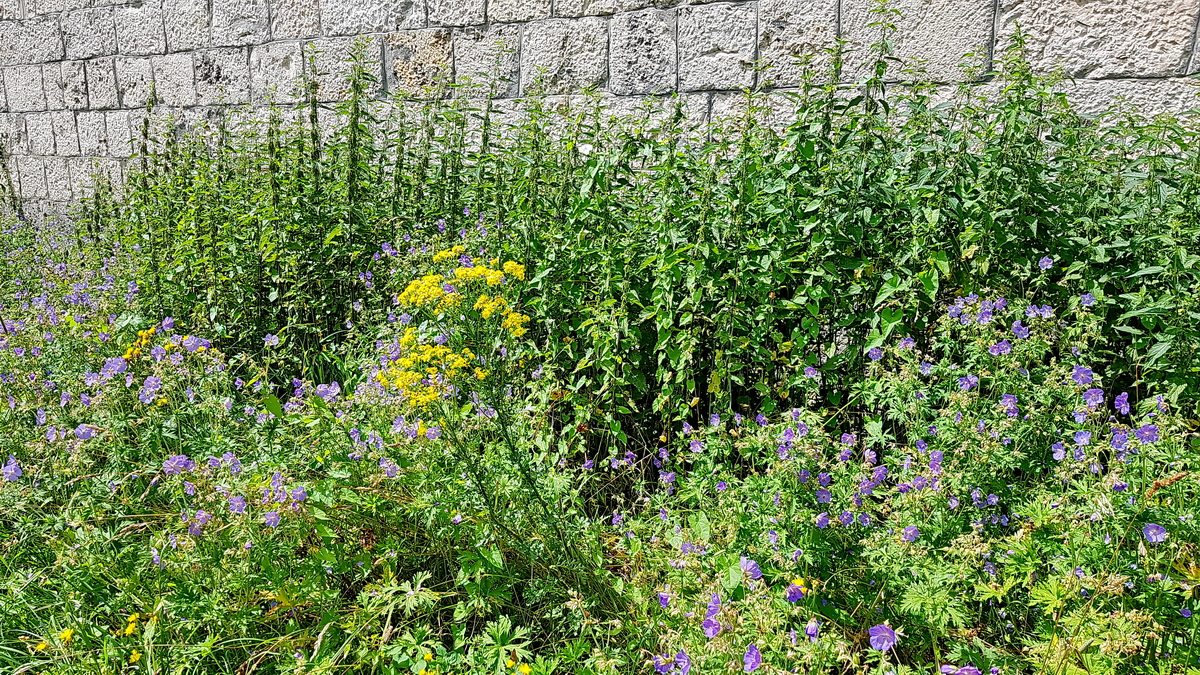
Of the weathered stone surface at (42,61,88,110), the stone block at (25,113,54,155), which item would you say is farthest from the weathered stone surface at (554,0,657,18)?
the stone block at (25,113,54,155)

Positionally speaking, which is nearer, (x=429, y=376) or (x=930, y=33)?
(x=429, y=376)

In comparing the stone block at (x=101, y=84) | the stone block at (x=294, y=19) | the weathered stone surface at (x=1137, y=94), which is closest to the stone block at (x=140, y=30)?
the stone block at (x=101, y=84)

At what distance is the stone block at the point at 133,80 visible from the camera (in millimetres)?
6516

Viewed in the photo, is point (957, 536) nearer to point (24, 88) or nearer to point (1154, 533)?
point (1154, 533)

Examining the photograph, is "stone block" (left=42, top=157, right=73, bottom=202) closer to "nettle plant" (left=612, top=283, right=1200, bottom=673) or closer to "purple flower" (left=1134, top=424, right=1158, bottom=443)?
"nettle plant" (left=612, top=283, right=1200, bottom=673)

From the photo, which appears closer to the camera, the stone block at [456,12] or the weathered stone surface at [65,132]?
the stone block at [456,12]

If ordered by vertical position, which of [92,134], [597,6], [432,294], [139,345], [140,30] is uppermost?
[140,30]

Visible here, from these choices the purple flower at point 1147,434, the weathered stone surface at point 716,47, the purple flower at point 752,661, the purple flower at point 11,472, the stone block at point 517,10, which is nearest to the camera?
the purple flower at point 752,661

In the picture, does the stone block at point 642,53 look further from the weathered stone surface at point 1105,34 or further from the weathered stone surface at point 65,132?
the weathered stone surface at point 65,132

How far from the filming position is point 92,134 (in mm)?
7047

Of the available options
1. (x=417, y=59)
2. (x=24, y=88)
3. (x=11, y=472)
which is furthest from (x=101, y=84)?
(x=11, y=472)

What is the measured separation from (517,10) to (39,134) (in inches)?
199

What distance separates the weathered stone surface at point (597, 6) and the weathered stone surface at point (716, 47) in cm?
16

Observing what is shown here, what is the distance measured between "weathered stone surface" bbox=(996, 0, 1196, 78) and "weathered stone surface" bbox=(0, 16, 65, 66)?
694cm
